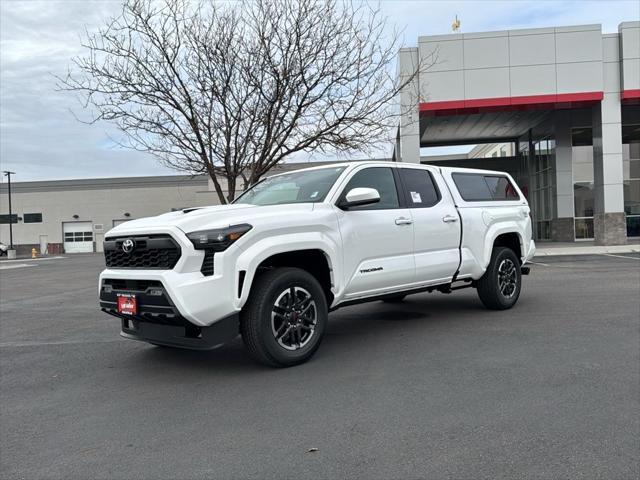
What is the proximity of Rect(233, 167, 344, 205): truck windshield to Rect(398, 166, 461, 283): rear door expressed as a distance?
101 cm

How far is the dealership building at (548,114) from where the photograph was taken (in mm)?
19312

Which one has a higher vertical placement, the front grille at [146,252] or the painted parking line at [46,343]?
the front grille at [146,252]

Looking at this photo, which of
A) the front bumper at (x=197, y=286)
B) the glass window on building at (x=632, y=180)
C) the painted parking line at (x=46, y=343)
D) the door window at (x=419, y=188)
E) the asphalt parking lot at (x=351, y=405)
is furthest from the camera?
the glass window on building at (x=632, y=180)

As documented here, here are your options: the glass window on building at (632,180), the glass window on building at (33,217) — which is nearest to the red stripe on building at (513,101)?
the glass window on building at (632,180)

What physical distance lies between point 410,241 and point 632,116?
24087mm

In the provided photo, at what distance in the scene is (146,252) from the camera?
14.7 ft

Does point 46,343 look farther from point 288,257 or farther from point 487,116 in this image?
point 487,116

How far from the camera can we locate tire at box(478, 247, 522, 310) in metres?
7.01

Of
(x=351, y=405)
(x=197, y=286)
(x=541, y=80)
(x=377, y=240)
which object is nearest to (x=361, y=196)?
(x=377, y=240)

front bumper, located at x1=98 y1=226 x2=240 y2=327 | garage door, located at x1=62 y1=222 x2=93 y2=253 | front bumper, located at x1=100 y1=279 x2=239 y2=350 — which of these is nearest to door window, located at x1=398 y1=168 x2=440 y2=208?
front bumper, located at x1=98 y1=226 x2=240 y2=327

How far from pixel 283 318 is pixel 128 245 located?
152 centimetres

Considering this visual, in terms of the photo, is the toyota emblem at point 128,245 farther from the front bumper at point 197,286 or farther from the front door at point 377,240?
the front door at point 377,240

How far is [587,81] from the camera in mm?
19547

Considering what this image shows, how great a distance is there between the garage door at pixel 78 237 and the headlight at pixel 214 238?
56.6 m
